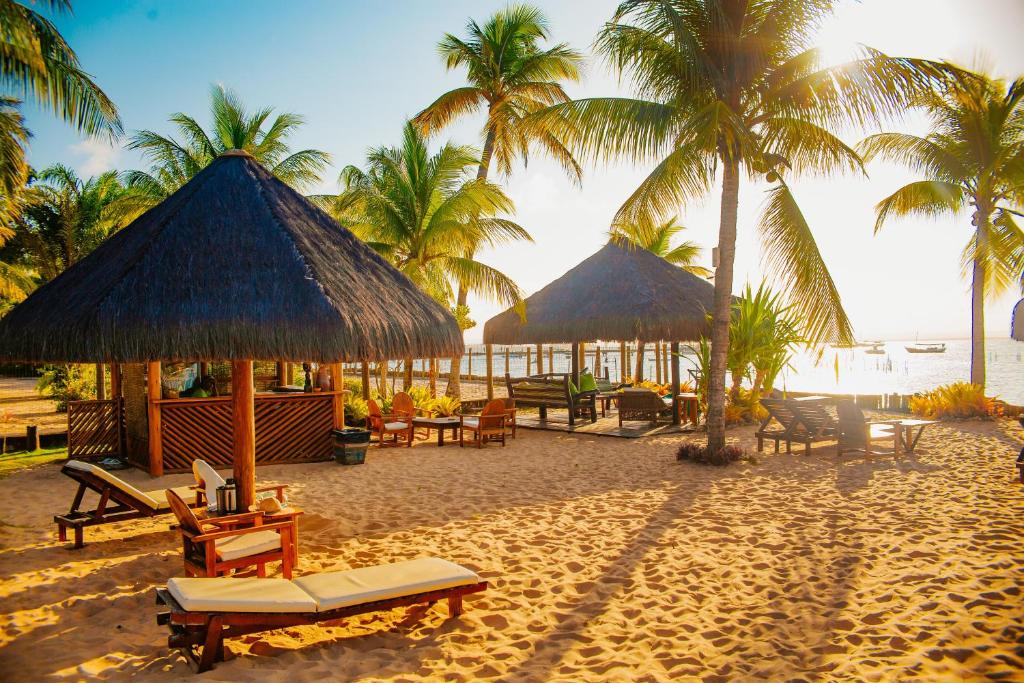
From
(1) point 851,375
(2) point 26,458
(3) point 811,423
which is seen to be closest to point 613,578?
(3) point 811,423

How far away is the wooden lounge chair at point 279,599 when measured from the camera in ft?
11.4

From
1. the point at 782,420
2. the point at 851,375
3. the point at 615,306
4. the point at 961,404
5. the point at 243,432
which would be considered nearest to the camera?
the point at 243,432

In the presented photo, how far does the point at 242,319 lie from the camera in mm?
4730

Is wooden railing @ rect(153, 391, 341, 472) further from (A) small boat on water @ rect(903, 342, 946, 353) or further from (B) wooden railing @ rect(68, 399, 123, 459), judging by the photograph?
(A) small boat on water @ rect(903, 342, 946, 353)

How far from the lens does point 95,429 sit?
34.4 ft

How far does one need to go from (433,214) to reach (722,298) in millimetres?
7427

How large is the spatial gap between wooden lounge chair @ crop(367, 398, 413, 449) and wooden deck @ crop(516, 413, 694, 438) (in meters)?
2.75

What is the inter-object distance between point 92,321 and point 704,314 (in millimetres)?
11469

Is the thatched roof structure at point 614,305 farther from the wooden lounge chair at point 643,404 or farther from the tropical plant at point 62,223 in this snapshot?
the tropical plant at point 62,223

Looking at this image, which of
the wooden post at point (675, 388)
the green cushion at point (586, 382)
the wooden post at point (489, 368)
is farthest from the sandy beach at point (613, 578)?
the wooden post at point (489, 368)

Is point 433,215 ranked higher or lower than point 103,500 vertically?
higher

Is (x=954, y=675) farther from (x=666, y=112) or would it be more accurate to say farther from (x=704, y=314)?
(x=704, y=314)

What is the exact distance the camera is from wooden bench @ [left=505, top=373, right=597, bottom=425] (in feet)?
44.5

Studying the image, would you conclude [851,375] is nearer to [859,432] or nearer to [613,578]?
[859,432]
